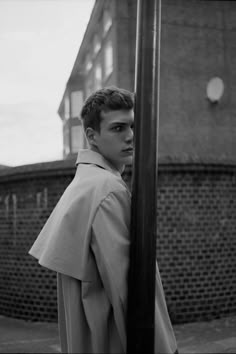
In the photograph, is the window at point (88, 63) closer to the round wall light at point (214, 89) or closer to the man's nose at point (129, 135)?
the round wall light at point (214, 89)

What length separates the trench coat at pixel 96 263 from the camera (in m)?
1.50

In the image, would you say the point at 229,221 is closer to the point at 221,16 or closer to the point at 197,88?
the point at 197,88

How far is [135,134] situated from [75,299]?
0.73 m

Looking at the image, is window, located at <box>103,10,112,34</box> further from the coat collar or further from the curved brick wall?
the coat collar

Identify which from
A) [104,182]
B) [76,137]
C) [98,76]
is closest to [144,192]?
[104,182]

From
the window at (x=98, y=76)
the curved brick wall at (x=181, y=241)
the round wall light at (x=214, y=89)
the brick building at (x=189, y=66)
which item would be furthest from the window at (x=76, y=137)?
the curved brick wall at (x=181, y=241)

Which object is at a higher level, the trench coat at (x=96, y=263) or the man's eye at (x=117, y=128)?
the man's eye at (x=117, y=128)

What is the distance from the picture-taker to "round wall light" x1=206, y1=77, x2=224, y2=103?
48.1ft

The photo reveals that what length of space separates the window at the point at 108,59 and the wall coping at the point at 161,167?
9.14 meters

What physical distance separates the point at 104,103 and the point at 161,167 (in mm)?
4135

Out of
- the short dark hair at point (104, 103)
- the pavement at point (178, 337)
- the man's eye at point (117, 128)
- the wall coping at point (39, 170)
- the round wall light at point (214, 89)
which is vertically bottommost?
the pavement at point (178, 337)

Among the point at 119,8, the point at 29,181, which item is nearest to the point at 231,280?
the point at 29,181

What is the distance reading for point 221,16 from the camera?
14.9 meters

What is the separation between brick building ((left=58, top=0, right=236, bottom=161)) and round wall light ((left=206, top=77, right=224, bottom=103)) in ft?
0.12
